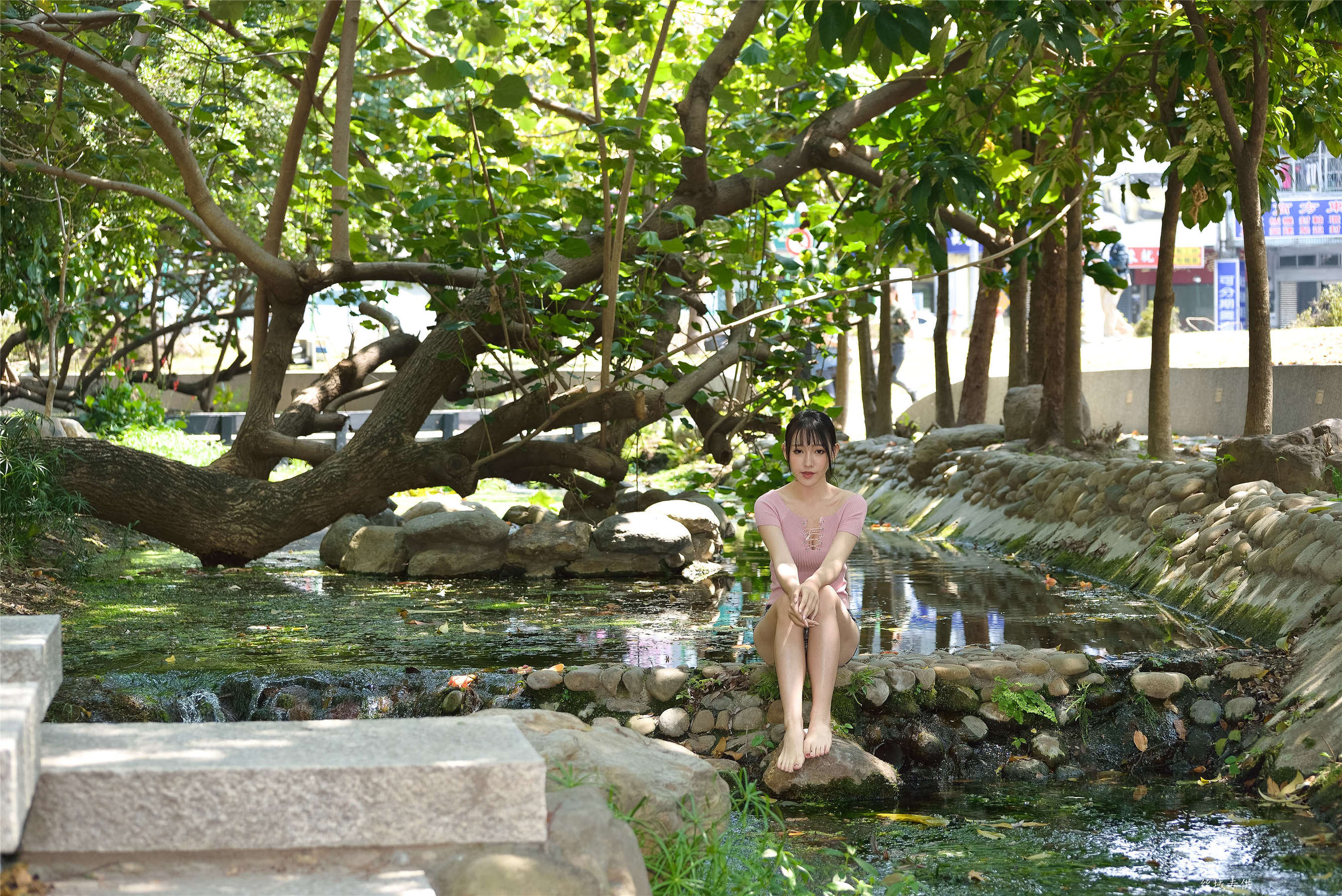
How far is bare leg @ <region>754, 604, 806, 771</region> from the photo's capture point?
4609 mm

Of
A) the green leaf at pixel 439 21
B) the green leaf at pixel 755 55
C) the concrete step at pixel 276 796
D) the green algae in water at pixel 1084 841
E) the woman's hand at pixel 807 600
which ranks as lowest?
the green algae in water at pixel 1084 841

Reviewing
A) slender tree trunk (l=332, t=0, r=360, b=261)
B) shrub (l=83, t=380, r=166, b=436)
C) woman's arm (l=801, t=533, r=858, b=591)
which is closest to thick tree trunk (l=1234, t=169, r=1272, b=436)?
woman's arm (l=801, t=533, r=858, b=591)

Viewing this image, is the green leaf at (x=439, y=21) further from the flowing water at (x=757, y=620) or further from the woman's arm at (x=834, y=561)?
the woman's arm at (x=834, y=561)

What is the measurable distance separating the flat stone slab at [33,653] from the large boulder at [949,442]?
1214cm

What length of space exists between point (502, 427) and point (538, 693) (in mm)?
4058

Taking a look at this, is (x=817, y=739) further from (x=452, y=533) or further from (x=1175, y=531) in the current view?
(x=452, y=533)

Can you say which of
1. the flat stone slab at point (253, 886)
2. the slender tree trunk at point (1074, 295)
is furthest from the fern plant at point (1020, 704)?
the slender tree trunk at point (1074, 295)

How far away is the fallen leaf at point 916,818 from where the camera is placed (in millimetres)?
4480

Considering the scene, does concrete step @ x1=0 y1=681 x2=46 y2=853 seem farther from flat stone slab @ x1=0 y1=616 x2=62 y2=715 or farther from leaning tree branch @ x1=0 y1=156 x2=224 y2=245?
leaning tree branch @ x1=0 y1=156 x2=224 y2=245

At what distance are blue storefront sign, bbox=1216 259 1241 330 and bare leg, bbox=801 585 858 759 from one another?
31905 mm

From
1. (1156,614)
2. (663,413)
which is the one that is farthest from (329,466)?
(1156,614)

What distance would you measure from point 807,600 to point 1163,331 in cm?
687

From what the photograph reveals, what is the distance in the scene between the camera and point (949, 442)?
567 inches

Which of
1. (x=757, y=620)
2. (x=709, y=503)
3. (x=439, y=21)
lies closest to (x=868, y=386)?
(x=709, y=503)
